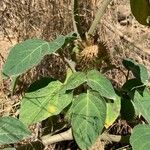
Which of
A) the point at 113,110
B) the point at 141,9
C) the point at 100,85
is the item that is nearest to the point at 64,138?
the point at 113,110

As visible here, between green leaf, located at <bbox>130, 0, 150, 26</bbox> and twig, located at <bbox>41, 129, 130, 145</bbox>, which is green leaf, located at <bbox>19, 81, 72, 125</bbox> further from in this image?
green leaf, located at <bbox>130, 0, 150, 26</bbox>

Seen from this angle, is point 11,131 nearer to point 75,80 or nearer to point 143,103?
point 75,80

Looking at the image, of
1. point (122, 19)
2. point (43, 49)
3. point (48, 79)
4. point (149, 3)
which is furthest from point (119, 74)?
point (43, 49)

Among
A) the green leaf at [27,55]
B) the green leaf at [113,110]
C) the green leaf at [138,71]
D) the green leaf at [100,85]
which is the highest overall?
the green leaf at [27,55]

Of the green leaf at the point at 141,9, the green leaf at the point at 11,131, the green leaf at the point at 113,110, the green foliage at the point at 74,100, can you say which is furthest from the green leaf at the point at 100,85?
the green leaf at the point at 141,9

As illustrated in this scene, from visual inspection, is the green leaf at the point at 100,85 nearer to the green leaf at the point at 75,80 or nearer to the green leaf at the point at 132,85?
the green leaf at the point at 75,80

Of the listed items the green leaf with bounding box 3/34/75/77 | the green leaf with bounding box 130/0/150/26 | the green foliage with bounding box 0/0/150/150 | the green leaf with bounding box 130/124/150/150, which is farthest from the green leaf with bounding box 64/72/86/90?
the green leaf with bounding box 130/0/150/26
